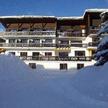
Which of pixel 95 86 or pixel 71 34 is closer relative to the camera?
pixel 95 86

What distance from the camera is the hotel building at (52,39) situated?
1885 inches

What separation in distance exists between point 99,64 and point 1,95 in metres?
12.5

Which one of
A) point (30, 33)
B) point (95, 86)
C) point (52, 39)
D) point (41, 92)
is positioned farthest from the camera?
point (52, 39)

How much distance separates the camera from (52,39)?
5253cm

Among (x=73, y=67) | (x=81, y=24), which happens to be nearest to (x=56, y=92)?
(x=73, y=67)

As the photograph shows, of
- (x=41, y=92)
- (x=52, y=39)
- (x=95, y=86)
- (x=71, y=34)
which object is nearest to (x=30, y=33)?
(x=52, y=39)

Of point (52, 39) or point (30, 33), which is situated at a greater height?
point (30, 33)

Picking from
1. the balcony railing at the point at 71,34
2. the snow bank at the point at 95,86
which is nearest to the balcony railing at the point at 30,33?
the balcony railing at the point at 71,34

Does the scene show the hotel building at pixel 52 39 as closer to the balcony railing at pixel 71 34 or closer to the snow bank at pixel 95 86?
the balcony railing at pixel 71 34

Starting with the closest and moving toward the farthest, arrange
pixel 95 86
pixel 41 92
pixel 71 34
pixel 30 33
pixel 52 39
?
pixel 41 92 < pixel 95 86 < pixel 30 33 < pixel 52 39 < pixel 71 34

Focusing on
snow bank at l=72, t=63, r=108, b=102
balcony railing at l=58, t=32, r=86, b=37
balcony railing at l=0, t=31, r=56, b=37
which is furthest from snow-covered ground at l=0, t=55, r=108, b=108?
balcony railing at l=58, t=32, r=86, b=37

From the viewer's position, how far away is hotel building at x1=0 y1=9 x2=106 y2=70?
4788cm

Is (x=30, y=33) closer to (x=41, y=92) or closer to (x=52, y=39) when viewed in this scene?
(x=52, y=39)

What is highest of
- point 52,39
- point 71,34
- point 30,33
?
point 30,33
